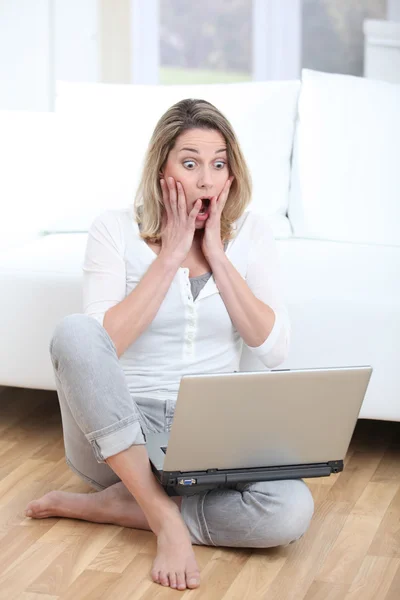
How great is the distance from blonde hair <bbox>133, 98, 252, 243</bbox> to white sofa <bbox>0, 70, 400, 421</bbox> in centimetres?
48

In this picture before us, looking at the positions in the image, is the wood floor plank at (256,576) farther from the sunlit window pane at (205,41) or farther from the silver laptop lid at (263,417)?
the sunlit window pane at (205,41)

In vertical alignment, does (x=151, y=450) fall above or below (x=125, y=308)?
below

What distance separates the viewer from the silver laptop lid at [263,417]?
5.86 feet

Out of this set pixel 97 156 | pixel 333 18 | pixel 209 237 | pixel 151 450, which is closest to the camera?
pixel 151 450

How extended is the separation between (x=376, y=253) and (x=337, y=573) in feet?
3.76

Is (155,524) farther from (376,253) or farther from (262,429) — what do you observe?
(376,253)

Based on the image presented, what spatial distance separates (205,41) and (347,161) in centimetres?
256

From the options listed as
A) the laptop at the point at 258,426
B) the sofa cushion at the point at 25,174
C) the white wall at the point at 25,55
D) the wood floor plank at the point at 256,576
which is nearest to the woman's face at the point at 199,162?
the laptop at the point at 258,426

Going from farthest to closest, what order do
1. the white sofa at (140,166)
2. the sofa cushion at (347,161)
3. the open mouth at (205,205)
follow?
the sofa cushion at (347,161) → the white sofa at (140,166) → the open mouth at (205,205)

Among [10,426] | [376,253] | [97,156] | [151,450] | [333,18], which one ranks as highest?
[333,18]

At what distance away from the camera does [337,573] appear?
1.91 metres

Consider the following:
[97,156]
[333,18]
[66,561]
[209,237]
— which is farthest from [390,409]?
[333,18]

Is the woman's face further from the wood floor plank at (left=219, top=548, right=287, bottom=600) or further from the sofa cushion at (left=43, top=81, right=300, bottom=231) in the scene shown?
the sofa cushion at (left=43, top=81, right=300, bottom=231)

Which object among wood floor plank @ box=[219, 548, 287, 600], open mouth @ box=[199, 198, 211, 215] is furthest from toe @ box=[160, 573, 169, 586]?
open mouth @ box=[199, 198, 211, 215]
